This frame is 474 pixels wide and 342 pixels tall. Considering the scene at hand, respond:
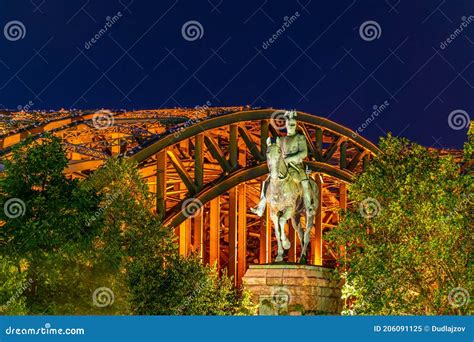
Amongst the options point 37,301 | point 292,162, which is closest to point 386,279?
point 292,162

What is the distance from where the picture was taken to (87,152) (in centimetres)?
6431

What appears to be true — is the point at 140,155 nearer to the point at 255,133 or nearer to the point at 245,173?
the point at 245,173

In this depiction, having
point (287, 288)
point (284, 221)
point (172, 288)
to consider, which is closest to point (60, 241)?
point (284, 221)

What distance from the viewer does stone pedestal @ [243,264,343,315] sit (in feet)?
125

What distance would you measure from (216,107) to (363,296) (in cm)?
3107

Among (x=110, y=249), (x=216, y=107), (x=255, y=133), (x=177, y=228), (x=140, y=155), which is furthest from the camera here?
(x=255, y=133)
